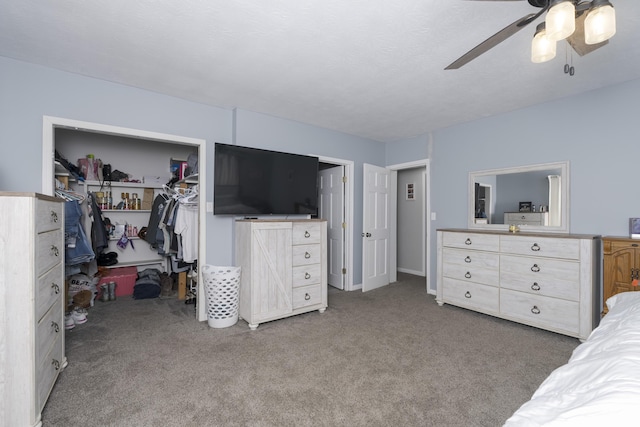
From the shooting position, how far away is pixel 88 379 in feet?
6.52

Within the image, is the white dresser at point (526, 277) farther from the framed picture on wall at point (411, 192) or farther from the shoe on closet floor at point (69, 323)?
the shoe on closet floor at point (69, 323)

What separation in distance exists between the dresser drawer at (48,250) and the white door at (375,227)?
336 centimetres

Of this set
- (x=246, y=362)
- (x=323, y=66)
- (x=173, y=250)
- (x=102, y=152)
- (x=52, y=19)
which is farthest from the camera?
(x=102, y=152)

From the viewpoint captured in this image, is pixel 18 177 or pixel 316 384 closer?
pixel 316 384

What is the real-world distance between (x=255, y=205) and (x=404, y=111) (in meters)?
2.06

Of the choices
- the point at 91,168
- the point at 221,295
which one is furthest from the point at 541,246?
the point at 91,168

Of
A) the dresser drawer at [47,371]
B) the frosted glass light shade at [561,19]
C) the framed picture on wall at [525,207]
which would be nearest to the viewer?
the frosted glass light shade at [561,19]

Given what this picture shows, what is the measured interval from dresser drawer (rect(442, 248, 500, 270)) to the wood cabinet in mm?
844

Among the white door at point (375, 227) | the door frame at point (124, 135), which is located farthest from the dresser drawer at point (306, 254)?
the white door at point (375, 227)

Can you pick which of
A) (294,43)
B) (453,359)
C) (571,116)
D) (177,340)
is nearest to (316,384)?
(453,359)

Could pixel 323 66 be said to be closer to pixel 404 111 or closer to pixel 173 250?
pixel 404 111

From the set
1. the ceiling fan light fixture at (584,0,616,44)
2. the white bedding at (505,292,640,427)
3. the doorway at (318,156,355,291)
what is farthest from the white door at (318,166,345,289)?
the white bedding at (505,292,640,427)

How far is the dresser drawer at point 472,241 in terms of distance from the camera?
3.17m

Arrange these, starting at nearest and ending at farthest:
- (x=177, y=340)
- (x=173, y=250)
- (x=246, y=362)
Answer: (x=246, y=362), (x=177, y=340), (x=173, y=250)
